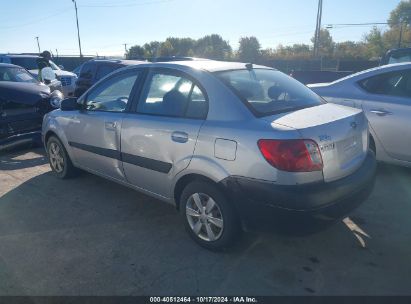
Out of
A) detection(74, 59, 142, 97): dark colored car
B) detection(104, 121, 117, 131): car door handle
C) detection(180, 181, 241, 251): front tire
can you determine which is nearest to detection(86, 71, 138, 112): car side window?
detection(104, 121, 117, 131): car door handle

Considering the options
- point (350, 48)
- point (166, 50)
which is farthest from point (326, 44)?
point (166, 50)

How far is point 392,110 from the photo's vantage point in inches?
168

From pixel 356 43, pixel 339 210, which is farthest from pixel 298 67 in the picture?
pixel 356 43

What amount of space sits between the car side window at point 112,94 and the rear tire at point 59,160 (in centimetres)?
95

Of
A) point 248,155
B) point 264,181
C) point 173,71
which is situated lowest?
point 264,181

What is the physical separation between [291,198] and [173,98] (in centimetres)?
146

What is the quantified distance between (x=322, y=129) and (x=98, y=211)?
2.63 m

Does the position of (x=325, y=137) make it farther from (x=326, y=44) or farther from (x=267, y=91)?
(x=326, y=44)

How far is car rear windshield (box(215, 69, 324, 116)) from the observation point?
9.61 feet

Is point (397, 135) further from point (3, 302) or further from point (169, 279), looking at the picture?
point (3, 302)

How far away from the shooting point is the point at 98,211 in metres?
3.95

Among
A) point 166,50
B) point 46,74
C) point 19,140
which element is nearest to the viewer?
point 19,140

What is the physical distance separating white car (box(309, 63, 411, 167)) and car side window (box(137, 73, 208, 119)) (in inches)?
102

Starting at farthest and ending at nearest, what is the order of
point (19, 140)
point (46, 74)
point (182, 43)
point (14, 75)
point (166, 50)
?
point (182, 43)
point (166, 50)
point (46, 74)
point (14, 75)
point (19, 140)
